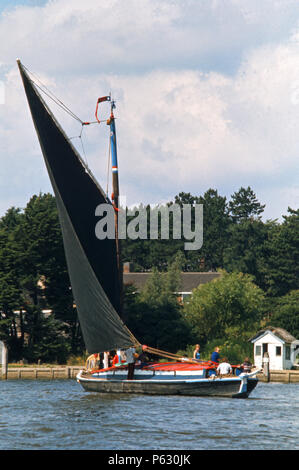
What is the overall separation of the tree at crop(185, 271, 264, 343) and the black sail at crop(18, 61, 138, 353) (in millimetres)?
32460

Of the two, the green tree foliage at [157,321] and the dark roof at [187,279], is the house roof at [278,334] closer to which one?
the green tree foliage at [157,321]

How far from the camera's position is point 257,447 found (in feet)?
87.5

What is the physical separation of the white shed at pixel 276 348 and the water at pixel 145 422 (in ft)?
74.9

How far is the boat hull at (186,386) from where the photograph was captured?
43.0 metres

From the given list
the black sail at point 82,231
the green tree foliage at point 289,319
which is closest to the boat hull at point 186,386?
the black sail at point 82,231

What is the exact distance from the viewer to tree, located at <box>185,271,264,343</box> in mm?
78919

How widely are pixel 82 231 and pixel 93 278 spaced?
253 cm

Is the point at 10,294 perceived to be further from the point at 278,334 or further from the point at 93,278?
the point at 93,278

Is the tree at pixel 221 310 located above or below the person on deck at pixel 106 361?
above

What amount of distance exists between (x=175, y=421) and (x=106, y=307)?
12.2 m

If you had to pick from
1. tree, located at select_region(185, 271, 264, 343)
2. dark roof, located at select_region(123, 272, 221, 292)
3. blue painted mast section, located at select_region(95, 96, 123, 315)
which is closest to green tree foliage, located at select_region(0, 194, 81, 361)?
tree, located at select_region(185, 271, 264, 343)

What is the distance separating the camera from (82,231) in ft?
140

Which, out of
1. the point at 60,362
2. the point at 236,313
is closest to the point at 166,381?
Answer: the point at 60,362
